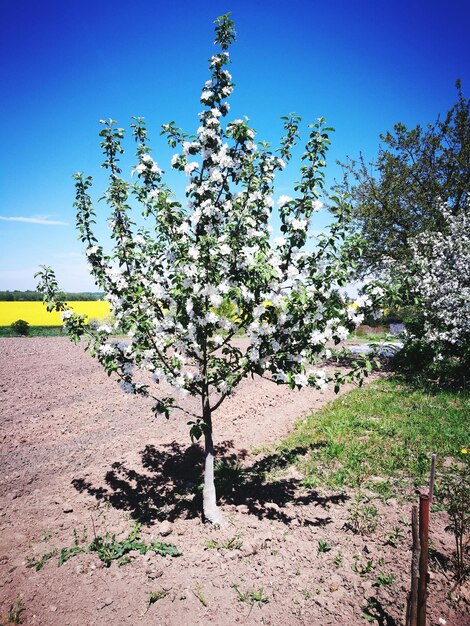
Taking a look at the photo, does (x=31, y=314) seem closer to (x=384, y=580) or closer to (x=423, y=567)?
(x=384, y=580)

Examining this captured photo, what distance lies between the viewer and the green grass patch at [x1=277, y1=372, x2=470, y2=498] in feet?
20.9

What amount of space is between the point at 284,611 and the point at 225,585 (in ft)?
2.49

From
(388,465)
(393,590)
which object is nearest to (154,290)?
(393,590)

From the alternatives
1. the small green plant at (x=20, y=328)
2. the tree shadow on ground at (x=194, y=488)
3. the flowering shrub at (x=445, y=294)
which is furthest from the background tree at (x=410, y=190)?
the small green plant at (x=20, y=328)

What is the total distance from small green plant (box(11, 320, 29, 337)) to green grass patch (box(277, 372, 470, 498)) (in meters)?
26.8

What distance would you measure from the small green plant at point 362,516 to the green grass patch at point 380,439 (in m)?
0.43

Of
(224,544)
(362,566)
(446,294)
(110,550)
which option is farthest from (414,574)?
(446,294)

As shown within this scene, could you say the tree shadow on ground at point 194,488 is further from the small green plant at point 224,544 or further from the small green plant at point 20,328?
the small green plant at point 20,328

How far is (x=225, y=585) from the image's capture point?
4.06 meters

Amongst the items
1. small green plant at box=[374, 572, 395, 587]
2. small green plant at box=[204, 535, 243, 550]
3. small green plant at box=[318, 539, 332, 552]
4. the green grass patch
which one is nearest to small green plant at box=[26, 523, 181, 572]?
small green plant at box=[204, 535, 243, 550]

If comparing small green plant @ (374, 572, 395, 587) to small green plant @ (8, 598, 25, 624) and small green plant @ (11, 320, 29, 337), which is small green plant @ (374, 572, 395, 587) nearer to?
small green plant @ (8, 598, 25, 624)

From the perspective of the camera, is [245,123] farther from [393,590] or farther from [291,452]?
[291,452]

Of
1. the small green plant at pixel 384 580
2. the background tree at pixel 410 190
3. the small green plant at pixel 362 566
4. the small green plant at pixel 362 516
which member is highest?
the background tree at pixel 410 190

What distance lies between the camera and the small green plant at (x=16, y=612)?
3600 mm
